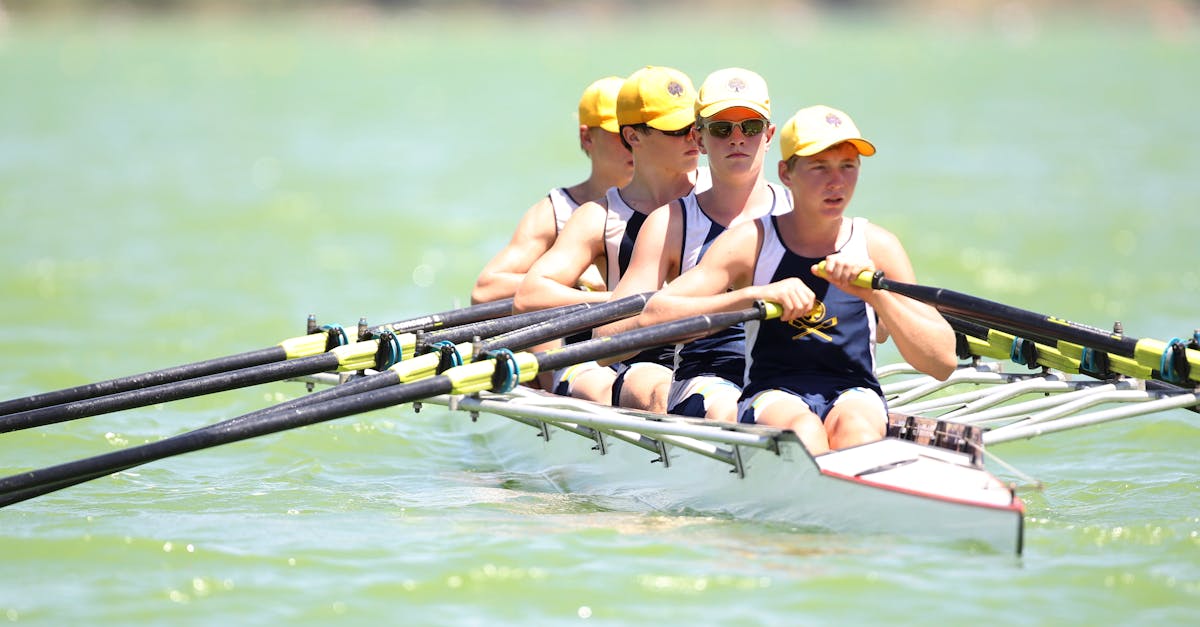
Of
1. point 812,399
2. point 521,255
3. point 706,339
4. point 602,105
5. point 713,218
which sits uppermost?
point 602,105

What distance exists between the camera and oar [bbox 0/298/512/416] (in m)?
6.32

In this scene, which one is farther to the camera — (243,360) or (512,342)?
(243,360)

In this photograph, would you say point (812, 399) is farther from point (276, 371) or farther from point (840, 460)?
point (276, 371)

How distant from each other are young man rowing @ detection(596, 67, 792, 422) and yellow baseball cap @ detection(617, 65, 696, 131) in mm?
247

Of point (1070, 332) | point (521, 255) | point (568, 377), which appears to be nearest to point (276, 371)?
point (568, 377)

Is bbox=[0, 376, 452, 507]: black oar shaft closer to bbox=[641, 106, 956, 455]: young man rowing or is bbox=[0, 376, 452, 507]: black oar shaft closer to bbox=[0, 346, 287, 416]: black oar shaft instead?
bbox=[0, 346, 287, 416]: black oar shaft

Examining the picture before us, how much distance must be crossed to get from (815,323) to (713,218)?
0.76 m

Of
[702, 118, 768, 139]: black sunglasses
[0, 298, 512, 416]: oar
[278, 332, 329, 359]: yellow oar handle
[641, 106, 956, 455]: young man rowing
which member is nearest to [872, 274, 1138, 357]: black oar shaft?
[641, 106, 956, 455]: young man rowing

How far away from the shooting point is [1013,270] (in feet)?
47.9

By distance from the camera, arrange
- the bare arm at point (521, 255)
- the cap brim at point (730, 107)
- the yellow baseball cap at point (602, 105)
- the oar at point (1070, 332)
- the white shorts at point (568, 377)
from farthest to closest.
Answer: the bare arm at point (521, 255)
the yellow baseball cap at point (602, 105)
the white shorts at point (568, 377)
the cap brim at point (730, 107)
the oar at point (1070, 332)

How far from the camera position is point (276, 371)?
Answer: 644 centimetres

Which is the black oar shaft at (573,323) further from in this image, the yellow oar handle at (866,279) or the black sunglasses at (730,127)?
the yellow oar handle at (866,279)

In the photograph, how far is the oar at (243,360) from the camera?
632 cm

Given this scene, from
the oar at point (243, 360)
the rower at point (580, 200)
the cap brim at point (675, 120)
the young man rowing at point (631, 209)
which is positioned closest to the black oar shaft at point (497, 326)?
the young man rowing at point (631, 209)
